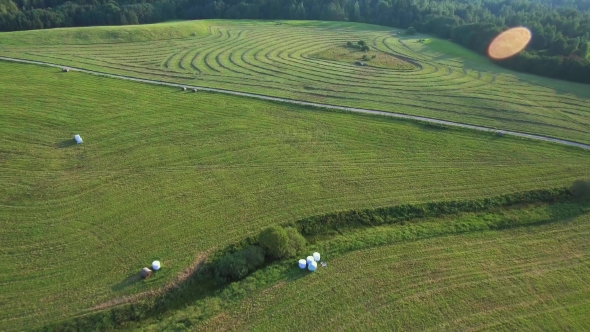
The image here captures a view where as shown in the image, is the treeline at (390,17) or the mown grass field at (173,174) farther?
the treeline at (390,17)

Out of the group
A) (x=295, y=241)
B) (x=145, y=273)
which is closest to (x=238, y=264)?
(x=295, y=241)

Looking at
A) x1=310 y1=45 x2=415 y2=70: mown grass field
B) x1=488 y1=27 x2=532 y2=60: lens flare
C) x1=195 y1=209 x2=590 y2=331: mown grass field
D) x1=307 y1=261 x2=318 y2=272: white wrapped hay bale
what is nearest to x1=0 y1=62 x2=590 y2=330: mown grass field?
x1=307 y1=261 x2=318 y2=272: white wrapped hay bale

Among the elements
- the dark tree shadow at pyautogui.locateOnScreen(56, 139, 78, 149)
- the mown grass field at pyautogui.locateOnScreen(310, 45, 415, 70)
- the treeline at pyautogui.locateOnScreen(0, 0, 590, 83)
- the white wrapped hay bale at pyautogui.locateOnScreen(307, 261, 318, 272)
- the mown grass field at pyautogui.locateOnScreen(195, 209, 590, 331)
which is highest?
the treeline at pyautogui.locateOnScreen(0, 0, 590, 83)

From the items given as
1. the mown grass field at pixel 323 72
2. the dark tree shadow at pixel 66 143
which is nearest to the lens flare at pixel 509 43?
the mown grass field at pixel 323 72

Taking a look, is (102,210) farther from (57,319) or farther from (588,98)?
(588,98)

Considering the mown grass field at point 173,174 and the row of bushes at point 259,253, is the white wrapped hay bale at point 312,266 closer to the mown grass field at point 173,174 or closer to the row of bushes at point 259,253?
the row of bushes at point 259,253

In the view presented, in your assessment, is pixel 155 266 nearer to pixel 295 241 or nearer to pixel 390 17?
pixel 295 241

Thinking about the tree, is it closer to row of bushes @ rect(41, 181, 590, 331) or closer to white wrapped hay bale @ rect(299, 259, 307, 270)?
row of bushes @ rect(41, 181, 590, 331)
